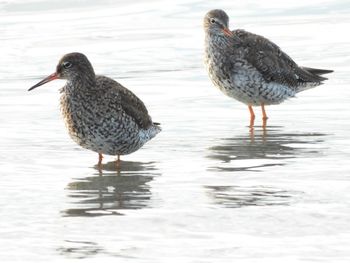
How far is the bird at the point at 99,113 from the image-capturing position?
1369 centimetres

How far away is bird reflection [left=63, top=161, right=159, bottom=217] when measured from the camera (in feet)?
38.3

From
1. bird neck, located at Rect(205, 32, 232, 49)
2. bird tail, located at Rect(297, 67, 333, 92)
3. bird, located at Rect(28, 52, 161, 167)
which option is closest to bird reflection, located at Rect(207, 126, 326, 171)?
bird, located at Rect(28, 52, 161, 167)

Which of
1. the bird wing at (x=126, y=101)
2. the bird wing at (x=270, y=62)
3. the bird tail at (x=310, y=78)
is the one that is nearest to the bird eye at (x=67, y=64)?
the bird wing at (x=126, y=101)

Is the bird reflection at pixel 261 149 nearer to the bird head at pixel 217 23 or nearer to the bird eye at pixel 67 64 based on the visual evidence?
the bird eye at pixel 67 64

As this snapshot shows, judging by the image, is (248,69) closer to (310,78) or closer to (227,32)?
(227,32)

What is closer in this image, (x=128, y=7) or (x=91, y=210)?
(x=91, y=210)

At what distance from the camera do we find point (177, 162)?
45.7 feet

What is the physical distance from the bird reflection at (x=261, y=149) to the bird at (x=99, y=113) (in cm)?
103

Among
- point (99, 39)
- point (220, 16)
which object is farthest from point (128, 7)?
point (220, 16)

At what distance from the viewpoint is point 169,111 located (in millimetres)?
17172

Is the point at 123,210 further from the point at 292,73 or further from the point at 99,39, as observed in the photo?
the point at 99,39

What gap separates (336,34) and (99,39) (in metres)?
4.65

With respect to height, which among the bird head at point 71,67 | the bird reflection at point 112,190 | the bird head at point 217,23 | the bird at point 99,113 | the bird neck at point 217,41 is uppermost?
the bird head at point 217,23

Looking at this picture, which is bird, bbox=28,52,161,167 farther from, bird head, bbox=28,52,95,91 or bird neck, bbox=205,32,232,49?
bird neck, bbox=205,32,232,49
